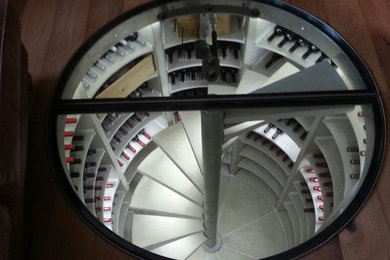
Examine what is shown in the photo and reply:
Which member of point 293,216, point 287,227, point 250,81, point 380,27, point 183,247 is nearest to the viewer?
point 380,27

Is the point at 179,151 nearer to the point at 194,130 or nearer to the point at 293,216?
the point at 194,130

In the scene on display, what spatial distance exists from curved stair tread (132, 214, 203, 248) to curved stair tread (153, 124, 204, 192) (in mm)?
899

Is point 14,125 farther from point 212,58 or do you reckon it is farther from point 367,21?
point 367,21

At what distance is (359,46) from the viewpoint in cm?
226

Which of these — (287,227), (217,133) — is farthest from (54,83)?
(287,227)

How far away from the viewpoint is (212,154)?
2.53m

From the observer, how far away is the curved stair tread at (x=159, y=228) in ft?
14.8

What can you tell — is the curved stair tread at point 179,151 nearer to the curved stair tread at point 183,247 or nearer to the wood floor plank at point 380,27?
the curved stair tread at point 183,247

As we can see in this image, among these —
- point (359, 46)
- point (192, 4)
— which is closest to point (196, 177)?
point (192, 4)

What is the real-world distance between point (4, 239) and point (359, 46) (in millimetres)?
2004

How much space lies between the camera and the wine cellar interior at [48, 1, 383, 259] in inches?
84.9

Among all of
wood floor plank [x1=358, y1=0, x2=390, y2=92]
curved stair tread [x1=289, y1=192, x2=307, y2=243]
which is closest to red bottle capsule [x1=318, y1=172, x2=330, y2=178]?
curved stair tread [x1=289, y1=192, x2=307, y2=243]

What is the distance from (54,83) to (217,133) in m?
0.93

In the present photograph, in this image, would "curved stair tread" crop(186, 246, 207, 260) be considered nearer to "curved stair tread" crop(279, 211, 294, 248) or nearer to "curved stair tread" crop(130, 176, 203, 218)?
"curved stair tread" crop(130, 176, 203, 218)
